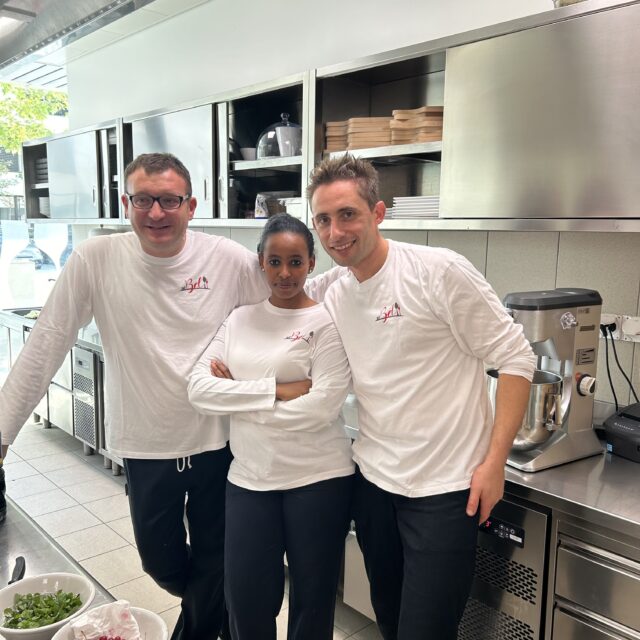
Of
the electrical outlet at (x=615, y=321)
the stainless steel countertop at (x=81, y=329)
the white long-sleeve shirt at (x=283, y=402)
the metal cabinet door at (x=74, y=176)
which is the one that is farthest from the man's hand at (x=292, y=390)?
the metal cabinet door at (x=74, y=176)

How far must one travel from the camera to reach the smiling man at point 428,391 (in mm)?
1428

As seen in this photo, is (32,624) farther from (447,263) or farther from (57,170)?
(57,170)

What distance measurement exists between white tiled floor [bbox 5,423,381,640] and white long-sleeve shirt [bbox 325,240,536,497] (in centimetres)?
120

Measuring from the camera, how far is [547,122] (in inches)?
70.2

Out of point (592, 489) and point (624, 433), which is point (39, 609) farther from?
point (624, 433)

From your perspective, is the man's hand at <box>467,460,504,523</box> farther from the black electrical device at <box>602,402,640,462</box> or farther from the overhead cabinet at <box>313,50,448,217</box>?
the overhead cabinet at <box>313,50,448,217</box>

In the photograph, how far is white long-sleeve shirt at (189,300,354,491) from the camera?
156 centimetres

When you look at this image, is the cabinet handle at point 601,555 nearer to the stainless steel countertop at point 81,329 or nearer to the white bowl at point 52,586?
the white bowl at point 52,586

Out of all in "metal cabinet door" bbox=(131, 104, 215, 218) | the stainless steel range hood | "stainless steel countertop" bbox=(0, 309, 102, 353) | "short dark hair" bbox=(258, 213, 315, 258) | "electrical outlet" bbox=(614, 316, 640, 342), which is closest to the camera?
the stainless steel range hood

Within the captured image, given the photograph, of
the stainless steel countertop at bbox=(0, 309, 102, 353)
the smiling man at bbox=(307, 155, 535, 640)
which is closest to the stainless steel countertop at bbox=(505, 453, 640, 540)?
the smiling man at bbox=(307, 155, 535, 640)

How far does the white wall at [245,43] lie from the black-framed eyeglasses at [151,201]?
57.5 inches

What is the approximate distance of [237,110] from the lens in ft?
9.89

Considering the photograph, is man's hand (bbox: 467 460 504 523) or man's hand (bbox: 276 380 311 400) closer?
man's hand (bbox: 467 460 504 523)

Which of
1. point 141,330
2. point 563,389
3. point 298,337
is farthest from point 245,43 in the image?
point 563,389
